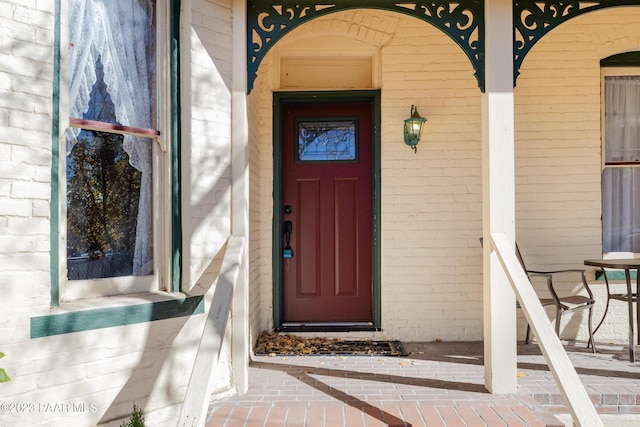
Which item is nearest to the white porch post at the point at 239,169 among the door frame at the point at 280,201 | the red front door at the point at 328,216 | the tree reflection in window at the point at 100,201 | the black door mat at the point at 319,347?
the tree reflection in window at the point at 100,201

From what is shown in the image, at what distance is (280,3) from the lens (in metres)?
3.63

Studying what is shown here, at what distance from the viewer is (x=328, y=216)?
530 centimetres

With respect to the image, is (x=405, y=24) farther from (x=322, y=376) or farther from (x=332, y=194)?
(x=322, y=376)

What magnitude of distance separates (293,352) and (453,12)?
9.75 feet

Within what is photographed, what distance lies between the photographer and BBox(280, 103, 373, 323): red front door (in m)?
5.27

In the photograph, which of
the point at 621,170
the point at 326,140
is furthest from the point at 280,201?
the point at 621,170

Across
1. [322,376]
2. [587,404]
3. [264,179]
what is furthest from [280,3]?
[587,404]

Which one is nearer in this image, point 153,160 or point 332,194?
point 153,160

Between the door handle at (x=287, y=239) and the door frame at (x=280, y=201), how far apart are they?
53mm

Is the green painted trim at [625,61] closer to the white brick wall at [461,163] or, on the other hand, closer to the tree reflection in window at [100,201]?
the white brick wall at [461,163]

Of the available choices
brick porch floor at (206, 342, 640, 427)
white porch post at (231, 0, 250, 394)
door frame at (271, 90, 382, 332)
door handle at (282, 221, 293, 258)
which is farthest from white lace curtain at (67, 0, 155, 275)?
door handle at (282, 221, 293, 258)

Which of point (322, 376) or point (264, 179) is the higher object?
point (264, 179)

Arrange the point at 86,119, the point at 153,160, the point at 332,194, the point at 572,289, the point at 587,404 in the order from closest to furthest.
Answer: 1. the point at 587,404
2. the point at 86,119
3. the point at 153,160
4. the point at 572,289
5. the point at 332,194

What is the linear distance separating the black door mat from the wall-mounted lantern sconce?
6.23 feet
